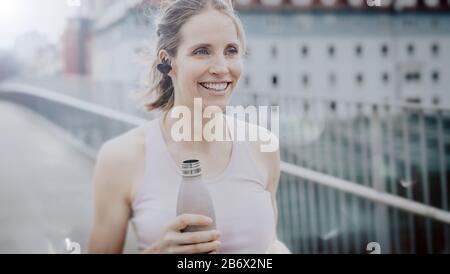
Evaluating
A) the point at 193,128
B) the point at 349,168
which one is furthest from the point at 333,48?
the point at 193,128

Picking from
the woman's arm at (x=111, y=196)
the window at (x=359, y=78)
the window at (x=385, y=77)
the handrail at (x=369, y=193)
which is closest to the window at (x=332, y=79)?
the window at (x=359, y=78)

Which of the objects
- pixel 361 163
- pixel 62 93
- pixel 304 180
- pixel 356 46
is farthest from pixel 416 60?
pixel 62 93

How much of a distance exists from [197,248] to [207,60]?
0.61 metres

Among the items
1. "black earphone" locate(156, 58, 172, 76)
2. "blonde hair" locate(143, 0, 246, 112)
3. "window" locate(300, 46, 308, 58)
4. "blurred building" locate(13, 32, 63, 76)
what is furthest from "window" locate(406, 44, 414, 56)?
"blurred building" locate(13, 32, 63, 76)

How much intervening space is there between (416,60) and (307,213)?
90 cm

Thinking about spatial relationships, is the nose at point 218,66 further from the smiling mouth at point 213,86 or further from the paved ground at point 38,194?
the paved ground at point 38,194

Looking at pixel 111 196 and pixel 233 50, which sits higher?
pixel 233 50

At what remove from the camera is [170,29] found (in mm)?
1616

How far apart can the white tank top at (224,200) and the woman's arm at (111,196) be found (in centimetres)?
5

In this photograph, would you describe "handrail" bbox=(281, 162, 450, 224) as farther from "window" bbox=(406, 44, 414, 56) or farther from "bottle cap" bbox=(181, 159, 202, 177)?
"bottle cap" bbox=(181, 159, 202, 177)

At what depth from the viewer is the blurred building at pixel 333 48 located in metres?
2.04

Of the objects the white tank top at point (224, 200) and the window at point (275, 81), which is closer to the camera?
the white tank top at point (224, 200)

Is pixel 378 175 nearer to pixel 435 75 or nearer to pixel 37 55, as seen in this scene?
pixel 435 75
